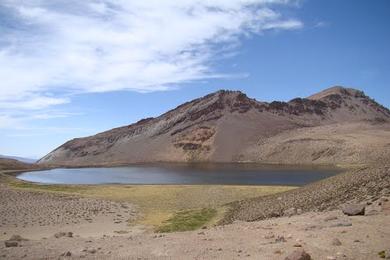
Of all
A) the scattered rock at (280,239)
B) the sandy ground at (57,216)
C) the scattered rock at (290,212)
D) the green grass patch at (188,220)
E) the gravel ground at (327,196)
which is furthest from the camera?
the sandy ground at (57,216)

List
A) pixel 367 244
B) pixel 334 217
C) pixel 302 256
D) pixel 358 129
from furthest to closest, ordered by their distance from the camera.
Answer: pixel 358 129 → pixel 334 217 → pixel 367 244 → pixel 302 256

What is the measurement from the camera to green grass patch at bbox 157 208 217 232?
30.6 metres

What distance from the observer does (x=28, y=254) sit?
16.3 meters

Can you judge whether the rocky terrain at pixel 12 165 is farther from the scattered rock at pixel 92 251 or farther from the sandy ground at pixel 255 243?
the scattered rock at pixel 92 251

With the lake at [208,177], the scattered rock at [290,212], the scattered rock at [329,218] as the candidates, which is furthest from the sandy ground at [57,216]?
the lake at [208,177]

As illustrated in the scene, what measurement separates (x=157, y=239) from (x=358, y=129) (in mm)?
180200

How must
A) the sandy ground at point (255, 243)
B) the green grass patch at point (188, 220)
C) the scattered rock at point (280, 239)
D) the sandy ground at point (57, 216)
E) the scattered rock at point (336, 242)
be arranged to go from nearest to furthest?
the sandy ground at point (255, 243) → the scattered rock at point (336, 242) → the scattered rock at point (280, 239) → the green grass patch at point (188, 220) → the sandy ground at point (57, 216)

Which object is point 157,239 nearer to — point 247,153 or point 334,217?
point 334,217

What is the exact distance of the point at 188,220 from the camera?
34156 millimetres

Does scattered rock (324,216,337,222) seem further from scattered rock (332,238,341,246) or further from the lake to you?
the lake

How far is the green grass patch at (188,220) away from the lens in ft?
100

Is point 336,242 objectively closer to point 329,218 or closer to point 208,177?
point 329,218

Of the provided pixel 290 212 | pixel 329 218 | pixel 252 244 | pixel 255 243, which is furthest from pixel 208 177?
pixel 252 244

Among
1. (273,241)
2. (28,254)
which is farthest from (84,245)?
(273,241)
